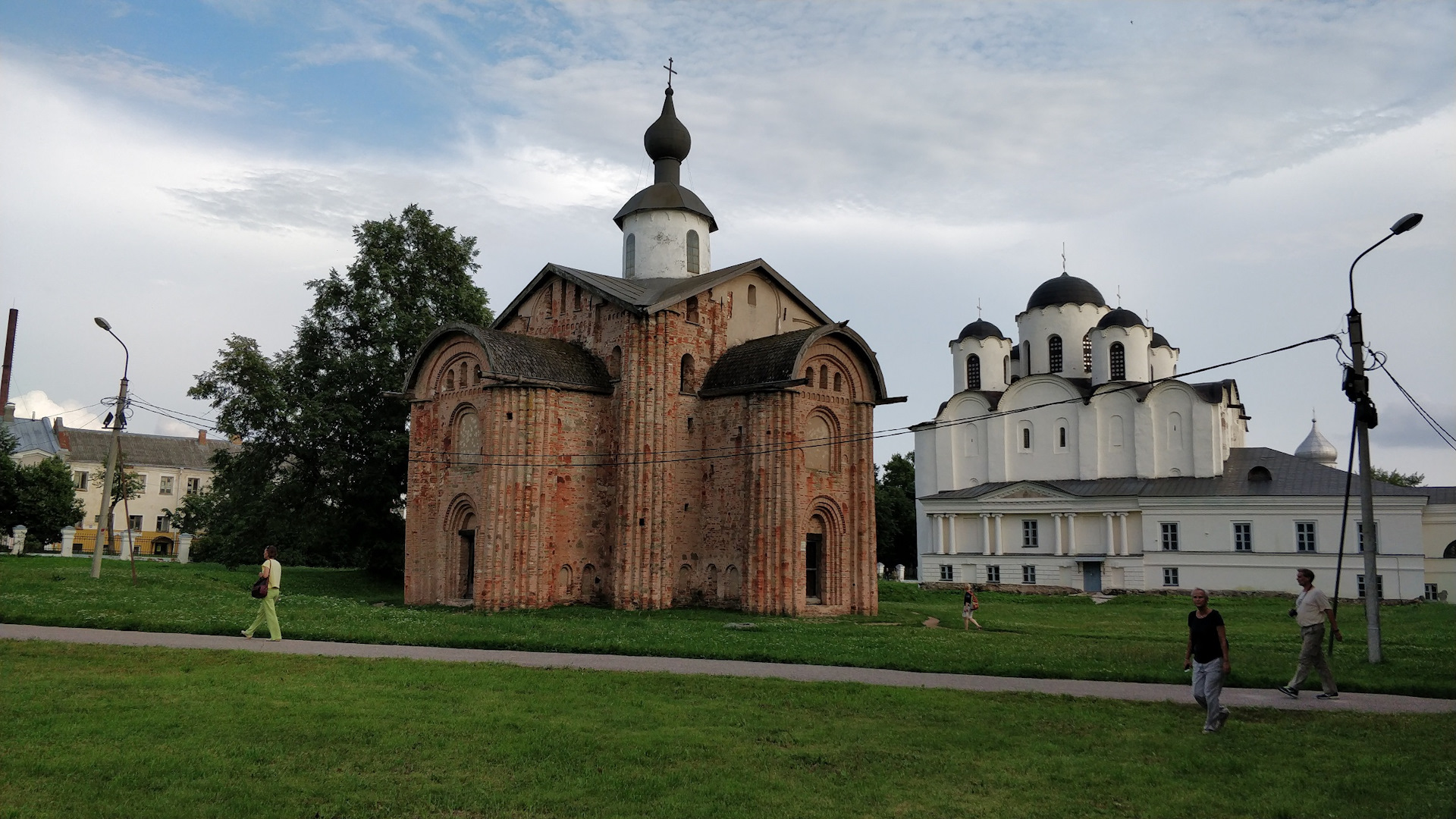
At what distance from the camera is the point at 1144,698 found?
11.8 metres

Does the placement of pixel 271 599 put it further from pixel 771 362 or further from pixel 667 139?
pixel 667 139

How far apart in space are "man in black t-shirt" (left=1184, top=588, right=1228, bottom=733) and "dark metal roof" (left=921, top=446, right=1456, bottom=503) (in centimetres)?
3034

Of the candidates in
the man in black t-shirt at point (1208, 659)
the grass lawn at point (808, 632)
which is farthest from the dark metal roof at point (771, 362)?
the man in black t-shirt at point (1208, 659)

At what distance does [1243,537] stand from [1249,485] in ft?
6.90

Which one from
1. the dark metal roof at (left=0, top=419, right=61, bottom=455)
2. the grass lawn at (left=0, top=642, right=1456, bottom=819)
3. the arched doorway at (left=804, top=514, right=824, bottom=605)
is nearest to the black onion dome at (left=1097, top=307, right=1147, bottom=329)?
the arched doorway at (left=804, top=514, right=824, bottom=605)

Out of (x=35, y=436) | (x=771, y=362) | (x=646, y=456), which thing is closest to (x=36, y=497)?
(x=35, y=436)

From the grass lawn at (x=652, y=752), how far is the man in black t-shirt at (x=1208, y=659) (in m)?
0.24

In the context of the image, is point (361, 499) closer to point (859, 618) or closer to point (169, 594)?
point (169, 594)

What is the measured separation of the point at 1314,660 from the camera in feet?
39.3

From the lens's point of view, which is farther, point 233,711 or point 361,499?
point 361,499

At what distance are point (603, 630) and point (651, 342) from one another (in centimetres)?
958

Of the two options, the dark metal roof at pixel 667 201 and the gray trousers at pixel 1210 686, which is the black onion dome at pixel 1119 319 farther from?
the gray trousers at pixel 1210 686

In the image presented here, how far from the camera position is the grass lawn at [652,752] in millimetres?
7461

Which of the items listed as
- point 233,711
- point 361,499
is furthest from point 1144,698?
point 361,499
